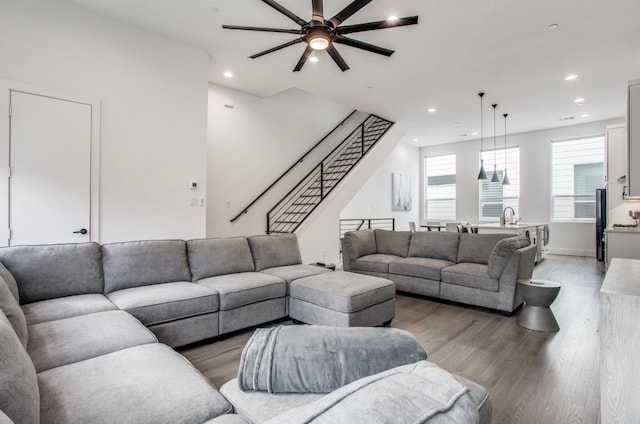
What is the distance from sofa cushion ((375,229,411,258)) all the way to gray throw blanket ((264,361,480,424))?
4.40m

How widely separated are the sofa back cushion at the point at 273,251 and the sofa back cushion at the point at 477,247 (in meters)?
2.21

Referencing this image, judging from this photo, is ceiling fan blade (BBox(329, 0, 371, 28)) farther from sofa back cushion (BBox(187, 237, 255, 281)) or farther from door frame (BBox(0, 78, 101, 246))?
door frame (BBox(0, 78, 101, 246))

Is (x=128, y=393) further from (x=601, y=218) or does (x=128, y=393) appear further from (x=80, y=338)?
(x=601, y=218)

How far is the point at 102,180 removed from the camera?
3.67 m

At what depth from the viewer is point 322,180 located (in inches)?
253

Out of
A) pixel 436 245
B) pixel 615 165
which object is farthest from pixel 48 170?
pixel 615 165

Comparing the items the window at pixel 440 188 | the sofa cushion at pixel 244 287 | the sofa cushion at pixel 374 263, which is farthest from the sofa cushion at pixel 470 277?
the window at pixel 440 188

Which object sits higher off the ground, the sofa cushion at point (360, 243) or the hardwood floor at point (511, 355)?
the sofa cushion at point (360, 243)

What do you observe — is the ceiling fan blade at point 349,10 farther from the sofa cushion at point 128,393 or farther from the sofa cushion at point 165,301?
the sofa cushion at point 128,393

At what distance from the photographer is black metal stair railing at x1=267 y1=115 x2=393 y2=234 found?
257 inches

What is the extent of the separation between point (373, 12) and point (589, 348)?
12.5ft

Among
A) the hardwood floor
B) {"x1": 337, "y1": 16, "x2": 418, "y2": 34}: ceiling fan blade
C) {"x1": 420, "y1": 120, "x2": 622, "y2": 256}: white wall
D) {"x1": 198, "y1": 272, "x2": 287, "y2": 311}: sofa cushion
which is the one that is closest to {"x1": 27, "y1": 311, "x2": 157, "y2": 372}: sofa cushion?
the hardwood floor

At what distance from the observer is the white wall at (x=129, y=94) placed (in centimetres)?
329

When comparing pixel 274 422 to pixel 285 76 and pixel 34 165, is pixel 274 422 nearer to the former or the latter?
pixel 34 165
